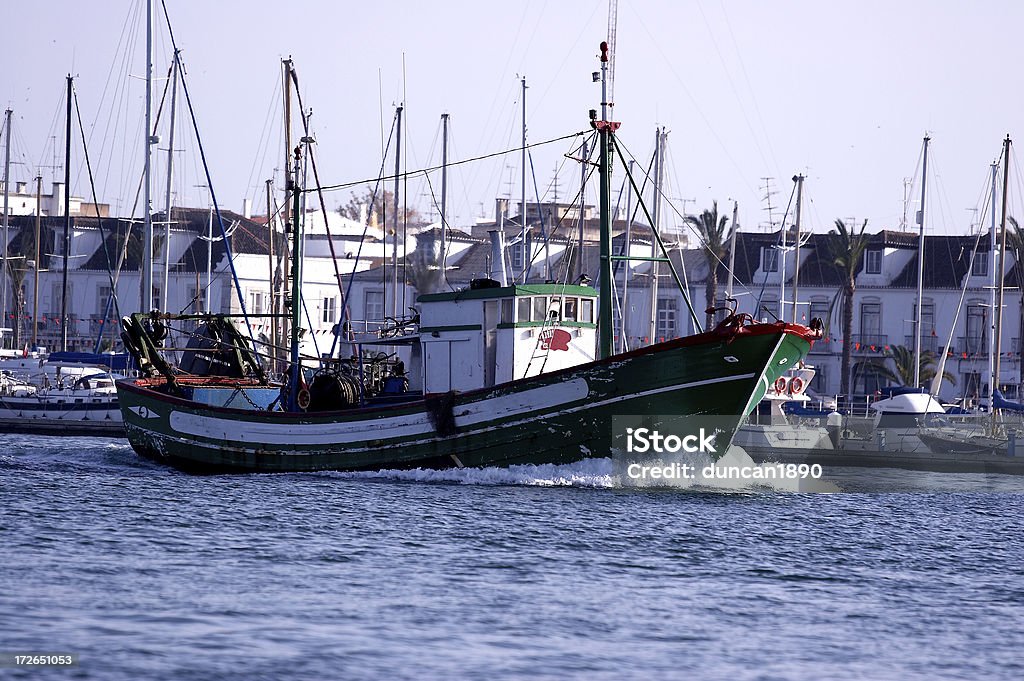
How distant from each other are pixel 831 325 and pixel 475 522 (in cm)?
4227

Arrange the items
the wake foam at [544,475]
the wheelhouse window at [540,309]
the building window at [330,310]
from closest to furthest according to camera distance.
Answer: the wake foam at [544,475] → the wheelhouse window at [540,309] → the building window at [330,310]

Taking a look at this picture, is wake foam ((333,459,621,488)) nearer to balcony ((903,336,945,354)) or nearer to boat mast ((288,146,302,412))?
boat mast ((288,146,302,412))

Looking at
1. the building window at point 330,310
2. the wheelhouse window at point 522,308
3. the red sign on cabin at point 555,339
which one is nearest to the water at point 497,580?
the red sign on cabin at point 555,339

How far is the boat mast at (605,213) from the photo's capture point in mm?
26828

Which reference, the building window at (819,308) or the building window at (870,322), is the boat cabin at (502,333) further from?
the building window at (870,322)

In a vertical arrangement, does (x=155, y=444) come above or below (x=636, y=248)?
below

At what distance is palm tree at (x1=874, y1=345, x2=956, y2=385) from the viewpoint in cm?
5925

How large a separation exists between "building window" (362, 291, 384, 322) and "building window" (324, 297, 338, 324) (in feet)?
15.3

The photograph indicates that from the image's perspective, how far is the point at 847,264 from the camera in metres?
59.5

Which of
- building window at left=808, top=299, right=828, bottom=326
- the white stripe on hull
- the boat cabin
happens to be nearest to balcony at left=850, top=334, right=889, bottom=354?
building window at left=808, top=299, right=828, bottom=326

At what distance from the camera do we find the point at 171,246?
69.2m

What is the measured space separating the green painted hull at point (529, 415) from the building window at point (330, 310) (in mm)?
39033

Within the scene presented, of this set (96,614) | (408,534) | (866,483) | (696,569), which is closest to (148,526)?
(408,534)

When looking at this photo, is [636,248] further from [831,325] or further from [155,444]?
[155,444]
